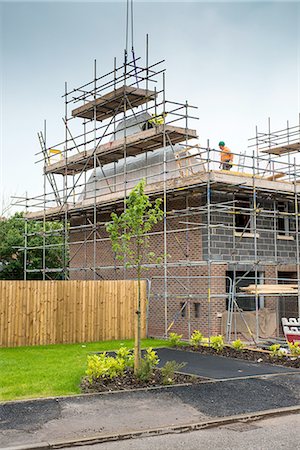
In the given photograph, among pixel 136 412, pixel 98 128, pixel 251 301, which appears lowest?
pixel 136 412

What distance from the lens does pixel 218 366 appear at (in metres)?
13.4

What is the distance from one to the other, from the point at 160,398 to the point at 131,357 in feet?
6.37

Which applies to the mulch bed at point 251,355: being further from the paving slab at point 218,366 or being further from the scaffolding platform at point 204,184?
the scaffolding platform at point 204,184

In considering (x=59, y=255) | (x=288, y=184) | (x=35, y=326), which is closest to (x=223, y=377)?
(x=35, y=326)

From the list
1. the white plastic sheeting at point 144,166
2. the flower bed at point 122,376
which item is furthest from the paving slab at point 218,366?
the white plastic sheeting at point 144,166

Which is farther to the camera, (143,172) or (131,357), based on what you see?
(143,172)

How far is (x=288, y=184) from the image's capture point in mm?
20156

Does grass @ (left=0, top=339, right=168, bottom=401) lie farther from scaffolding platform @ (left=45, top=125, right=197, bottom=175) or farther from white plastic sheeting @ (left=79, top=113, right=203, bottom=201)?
scaffolding platform @ (left=45, top=125, right=197, bottom=175)

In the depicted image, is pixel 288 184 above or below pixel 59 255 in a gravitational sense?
above

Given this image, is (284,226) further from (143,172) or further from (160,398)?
(160,398)

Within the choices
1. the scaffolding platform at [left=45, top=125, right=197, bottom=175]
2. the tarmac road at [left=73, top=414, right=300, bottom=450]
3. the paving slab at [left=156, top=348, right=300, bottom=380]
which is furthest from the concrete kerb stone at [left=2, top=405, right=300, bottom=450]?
the scaffolding platform at [left=45, top=125, right=197, bottom=175]

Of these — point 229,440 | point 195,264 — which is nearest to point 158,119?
point 195,264

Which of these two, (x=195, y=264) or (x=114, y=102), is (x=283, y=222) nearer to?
(x=195, y=264)

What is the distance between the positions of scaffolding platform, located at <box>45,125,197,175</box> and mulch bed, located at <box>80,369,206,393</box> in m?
9.71
